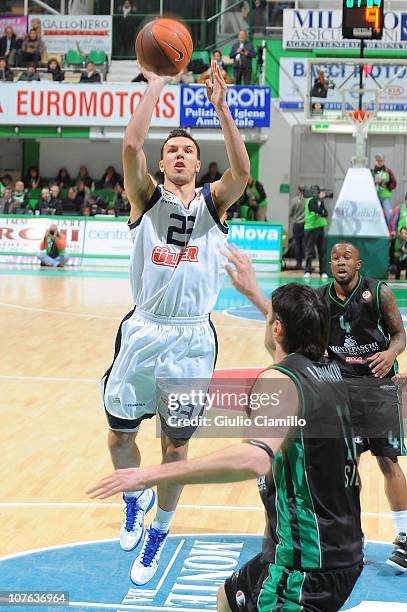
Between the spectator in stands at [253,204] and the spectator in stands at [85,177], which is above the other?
the spectator in stands at [85,177]

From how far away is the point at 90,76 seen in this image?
27.2m

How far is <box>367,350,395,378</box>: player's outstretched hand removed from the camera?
20.4 feet

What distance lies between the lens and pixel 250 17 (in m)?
28.8

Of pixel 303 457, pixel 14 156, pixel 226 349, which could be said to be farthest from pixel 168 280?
pixel 14 156

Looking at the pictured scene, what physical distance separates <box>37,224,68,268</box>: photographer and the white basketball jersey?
18138mm

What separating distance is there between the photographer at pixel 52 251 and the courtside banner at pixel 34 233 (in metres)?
0.47

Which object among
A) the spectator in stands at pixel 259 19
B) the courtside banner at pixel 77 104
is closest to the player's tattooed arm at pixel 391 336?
the courtside banner at pixel 77 104

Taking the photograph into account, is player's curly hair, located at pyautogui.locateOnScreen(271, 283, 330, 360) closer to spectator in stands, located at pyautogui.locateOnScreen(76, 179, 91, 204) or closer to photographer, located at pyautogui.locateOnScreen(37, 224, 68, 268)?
photographer, located at pyautogui.locateOnScreen(37, 224, 68, 268)

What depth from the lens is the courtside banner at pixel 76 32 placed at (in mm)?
29781

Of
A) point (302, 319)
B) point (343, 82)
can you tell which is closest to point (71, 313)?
point (343, 82)

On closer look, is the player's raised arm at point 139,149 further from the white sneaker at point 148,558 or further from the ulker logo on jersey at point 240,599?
the ulker logo on jersey at point 240,599

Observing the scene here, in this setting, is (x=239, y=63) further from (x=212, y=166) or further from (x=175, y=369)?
(x=175, y=369)

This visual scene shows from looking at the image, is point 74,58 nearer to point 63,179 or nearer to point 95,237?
point 63,179

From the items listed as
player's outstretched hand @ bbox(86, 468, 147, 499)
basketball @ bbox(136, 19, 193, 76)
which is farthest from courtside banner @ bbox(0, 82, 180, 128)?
player's outstretched hand @ bbox(86, 468, 147, 499)
